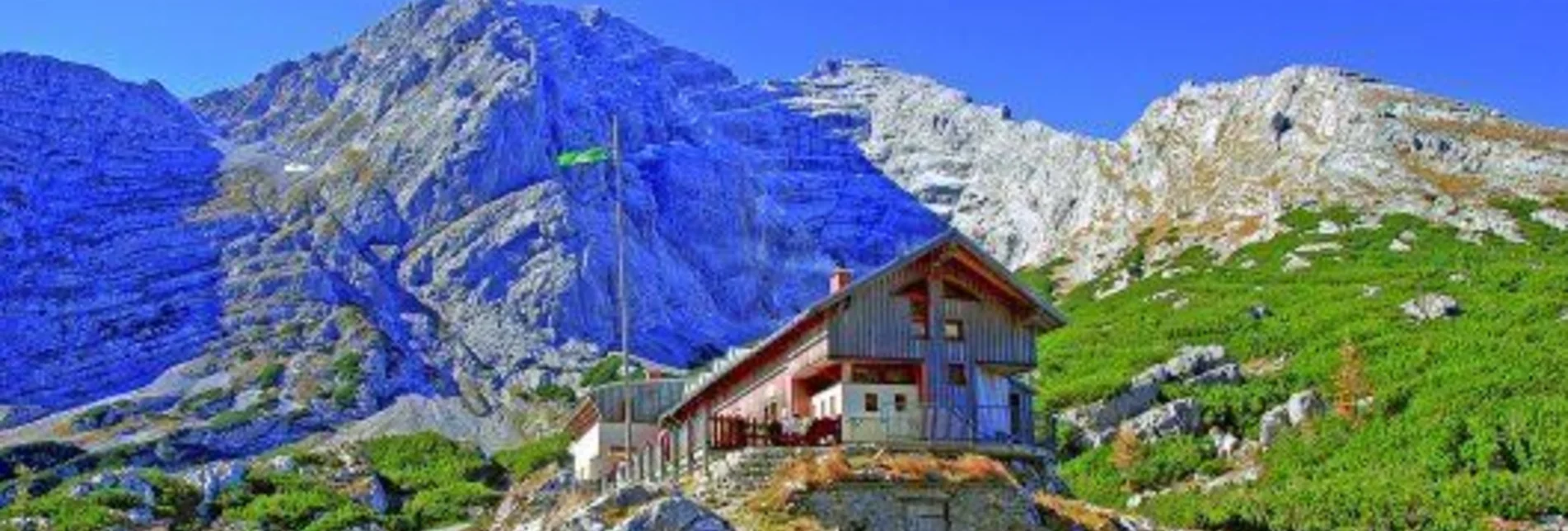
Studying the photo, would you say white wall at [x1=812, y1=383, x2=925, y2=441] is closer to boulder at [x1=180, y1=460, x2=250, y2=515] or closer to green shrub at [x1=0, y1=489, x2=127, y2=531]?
green shrub at [x1=0, y1=489, x2=127, y2=531]

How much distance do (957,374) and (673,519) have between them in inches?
548

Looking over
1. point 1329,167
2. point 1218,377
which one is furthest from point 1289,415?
point 1329,167

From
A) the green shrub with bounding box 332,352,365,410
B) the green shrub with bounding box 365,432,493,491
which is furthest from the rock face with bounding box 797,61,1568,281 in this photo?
the green shrub with bounding box 365,432,493,491

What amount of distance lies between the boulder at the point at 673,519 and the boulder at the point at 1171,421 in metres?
52.7

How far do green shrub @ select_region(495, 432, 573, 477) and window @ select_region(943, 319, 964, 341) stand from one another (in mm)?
64003

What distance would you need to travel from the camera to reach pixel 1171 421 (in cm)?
8594

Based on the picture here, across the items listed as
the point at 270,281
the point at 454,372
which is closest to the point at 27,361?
the point at 270,281

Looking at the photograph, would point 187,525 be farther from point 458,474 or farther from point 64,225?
point 64,225

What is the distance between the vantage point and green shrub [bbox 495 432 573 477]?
113m

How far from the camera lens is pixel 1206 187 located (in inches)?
7407

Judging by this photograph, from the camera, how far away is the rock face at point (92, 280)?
509 ft

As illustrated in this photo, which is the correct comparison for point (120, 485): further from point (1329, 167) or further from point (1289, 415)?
point (1329, 167)

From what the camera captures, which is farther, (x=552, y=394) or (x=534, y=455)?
(x=552, y=394)

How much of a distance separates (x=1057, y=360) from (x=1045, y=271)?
7092cm
